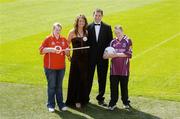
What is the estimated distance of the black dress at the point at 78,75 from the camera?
1173 centimetres

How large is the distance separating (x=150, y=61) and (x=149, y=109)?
20.2 ft

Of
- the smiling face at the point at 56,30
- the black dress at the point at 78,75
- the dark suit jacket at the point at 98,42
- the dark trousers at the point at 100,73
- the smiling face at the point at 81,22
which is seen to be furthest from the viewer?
the dark trousers at the point at 100,73

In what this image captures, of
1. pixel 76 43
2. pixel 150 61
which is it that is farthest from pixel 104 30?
pixel 150 61

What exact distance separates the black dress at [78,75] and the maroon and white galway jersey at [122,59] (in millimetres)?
730

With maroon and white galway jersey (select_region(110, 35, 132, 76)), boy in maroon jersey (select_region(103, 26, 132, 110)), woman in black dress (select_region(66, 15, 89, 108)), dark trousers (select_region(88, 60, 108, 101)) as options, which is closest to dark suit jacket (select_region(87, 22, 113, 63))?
dark trousers (select_region(88, 60, 108, 101))

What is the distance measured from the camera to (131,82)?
14.7 m

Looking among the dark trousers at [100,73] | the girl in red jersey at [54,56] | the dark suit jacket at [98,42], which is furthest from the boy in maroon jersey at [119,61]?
the girl in red jersey at [54,56]

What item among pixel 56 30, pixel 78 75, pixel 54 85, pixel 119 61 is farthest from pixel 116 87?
pixel 56 30

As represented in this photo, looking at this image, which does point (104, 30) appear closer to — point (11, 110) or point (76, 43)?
point (76, 43)

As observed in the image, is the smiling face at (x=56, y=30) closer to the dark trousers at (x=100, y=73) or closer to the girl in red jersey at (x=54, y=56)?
the girl in red jersey at (x=54, y=56)

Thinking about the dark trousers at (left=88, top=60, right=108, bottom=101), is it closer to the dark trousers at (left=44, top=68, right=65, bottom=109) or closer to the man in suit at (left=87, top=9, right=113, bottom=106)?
the man in suit at (left=87, top=9, right=113, bottom=106)

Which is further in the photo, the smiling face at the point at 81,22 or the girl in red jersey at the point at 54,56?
the smiling face at the point at 81,22

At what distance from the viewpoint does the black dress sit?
1173 cm

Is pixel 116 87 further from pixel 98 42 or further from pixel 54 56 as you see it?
pixel 54 56
